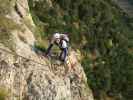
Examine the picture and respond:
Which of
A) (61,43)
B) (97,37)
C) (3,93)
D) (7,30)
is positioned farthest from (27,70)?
(97,37)

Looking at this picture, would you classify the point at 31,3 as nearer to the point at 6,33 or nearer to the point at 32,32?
the point at 32,32

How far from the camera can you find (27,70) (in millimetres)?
14859

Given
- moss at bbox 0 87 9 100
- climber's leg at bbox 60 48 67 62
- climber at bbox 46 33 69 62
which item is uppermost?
climber at bbox 46 33 69 62

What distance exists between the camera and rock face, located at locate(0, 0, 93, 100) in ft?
46.8

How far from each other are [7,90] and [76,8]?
17.8m

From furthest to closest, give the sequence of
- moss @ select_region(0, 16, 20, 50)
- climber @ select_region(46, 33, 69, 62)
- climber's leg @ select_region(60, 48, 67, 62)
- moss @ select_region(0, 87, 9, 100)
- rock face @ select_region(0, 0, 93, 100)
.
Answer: climber's leg @ select_region(60, 48, 67, 62), climber @ select_region(46, 33, 69, 62), moss @ select_region(0, 16, 20, 50), rock face @ select_region(0, 0, 93, 100), moss @ select_region(0, 87, 9, 100)

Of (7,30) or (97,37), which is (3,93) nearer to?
(7,30)

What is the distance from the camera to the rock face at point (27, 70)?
14.3m

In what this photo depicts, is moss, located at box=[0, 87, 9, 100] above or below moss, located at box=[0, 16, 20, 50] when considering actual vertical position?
below

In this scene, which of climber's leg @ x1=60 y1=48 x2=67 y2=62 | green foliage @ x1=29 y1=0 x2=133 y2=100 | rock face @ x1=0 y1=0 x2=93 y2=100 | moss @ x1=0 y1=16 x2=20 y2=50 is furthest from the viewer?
green foliage @ x1=29 y1=0 x2=133 y2=100

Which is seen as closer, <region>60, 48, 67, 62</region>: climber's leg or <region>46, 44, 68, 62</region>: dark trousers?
<region>46, 44, 68, 62</region>: dark trousers

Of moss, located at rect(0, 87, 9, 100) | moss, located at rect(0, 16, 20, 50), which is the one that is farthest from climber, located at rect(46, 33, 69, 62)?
moss, located at rect(0, 87, 9, 100)

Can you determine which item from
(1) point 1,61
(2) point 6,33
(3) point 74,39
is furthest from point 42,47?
(3) point 74,39

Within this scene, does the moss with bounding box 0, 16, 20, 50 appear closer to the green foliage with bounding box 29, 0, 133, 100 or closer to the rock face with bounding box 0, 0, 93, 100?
the rock face with bounding box 0, 0, 93, 100
